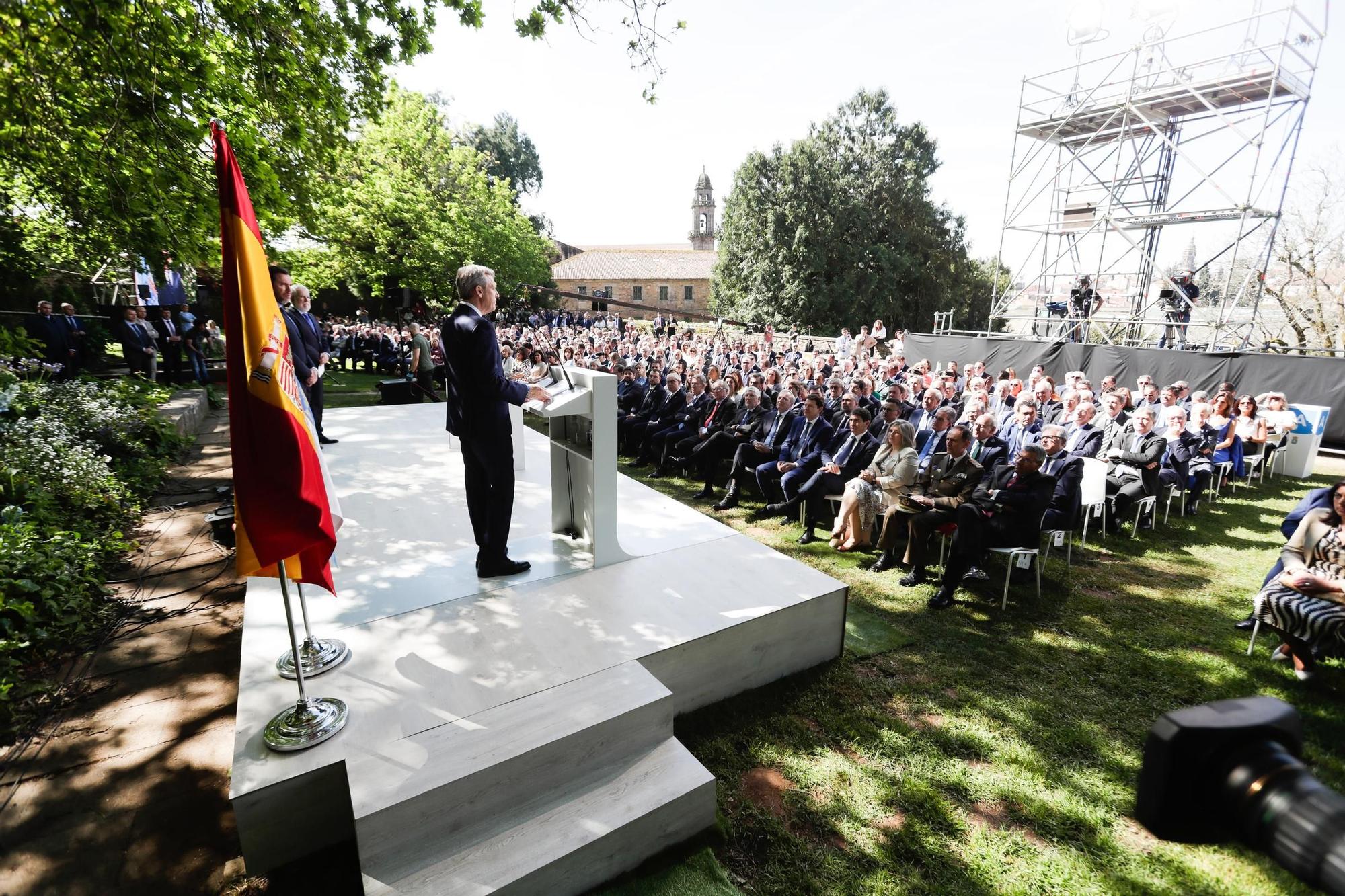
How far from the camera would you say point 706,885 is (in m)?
2.24

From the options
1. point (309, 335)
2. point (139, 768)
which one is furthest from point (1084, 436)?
point (309, 335)

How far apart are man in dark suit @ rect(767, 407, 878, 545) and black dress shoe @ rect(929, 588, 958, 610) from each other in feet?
4.49

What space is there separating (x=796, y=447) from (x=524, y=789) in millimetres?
Result: 4713

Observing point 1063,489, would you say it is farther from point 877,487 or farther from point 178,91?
point 178,91

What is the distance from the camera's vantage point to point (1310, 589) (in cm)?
333

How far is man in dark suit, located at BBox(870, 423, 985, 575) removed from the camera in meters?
4.67

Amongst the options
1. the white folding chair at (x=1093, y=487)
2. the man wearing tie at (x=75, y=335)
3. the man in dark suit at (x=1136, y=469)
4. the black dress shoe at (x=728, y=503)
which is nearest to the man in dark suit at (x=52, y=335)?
the man wearing tie at (x=75, y=335)

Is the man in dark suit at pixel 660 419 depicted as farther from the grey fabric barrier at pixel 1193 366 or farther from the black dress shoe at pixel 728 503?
the grey fabric barrier at pixel 1193 366

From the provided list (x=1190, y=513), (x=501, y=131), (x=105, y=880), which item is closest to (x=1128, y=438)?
(x=1190, y=513)

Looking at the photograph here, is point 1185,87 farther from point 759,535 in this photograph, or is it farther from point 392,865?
point 392,865

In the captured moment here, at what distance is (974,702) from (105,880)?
157 inches

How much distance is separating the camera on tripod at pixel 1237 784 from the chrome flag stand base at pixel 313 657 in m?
3.06

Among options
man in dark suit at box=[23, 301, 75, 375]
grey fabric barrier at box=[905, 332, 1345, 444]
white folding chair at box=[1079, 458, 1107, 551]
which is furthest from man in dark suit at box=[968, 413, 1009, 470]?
man in dark suit at box=[23, 301, 75, 375]

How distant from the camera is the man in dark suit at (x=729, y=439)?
699 centimetres
